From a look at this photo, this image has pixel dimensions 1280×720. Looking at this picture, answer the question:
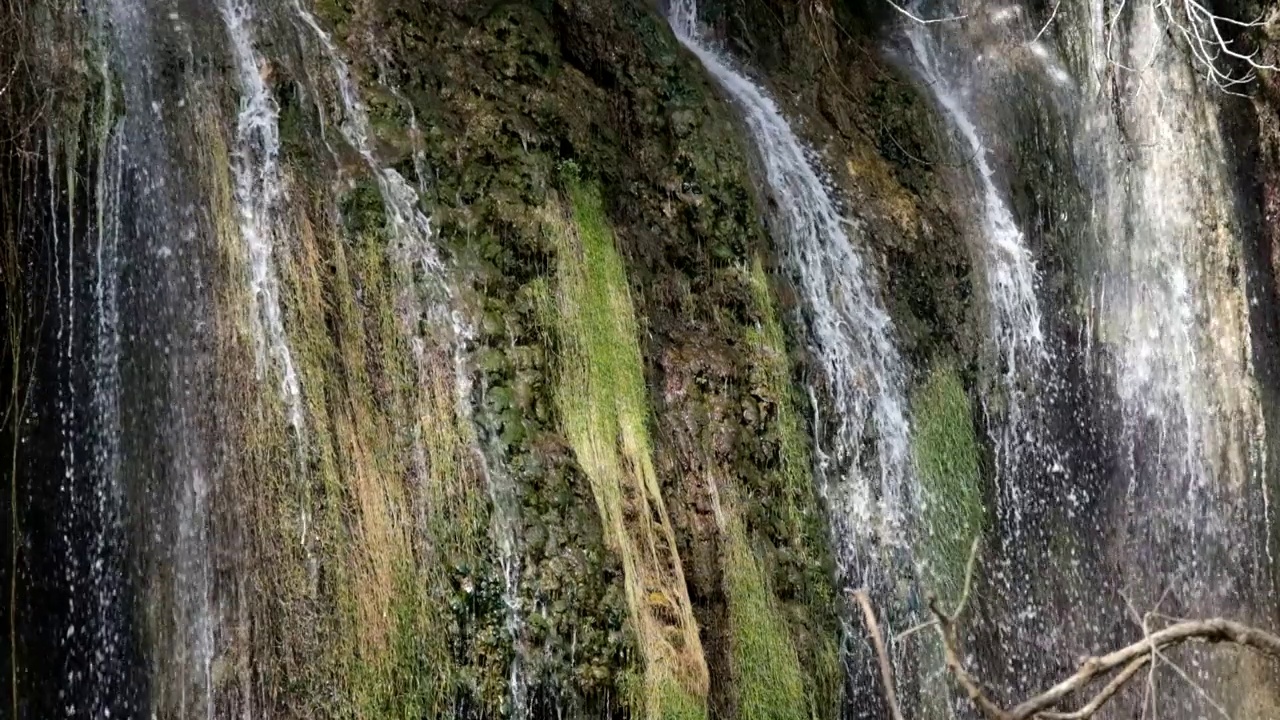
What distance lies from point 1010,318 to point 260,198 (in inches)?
146

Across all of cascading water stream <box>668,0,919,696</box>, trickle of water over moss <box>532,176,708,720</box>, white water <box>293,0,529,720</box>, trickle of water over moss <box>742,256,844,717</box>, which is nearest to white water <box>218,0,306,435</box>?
white water <box>293,0,529,720</box>

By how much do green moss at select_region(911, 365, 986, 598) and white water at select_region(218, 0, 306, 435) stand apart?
9.06 ft

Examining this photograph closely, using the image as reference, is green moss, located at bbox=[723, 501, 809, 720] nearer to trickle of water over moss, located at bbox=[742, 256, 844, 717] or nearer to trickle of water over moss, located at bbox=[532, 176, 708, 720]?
trickle of water over moss, located at bbox=[742, 256, 844, 717]

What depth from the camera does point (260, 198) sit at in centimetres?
473

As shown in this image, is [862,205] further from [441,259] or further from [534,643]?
[534,643]

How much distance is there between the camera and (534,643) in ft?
14.1

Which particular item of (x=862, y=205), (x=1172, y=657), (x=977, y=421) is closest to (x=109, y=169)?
(x=862, y=205)

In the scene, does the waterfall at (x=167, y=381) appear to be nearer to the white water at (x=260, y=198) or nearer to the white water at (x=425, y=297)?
the white water at (x=260, y=198)

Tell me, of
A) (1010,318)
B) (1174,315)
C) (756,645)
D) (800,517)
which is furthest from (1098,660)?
(1174,315)

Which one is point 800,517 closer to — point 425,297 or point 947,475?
point 947,475

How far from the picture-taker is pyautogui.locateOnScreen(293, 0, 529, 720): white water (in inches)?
171

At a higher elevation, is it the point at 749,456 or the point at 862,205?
the point at 862,205

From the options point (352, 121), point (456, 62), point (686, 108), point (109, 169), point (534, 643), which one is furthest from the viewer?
point (686, 108)

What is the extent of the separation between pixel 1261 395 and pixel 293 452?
5.30 m
